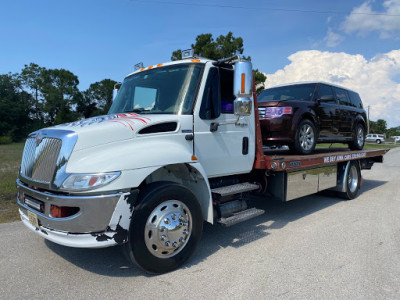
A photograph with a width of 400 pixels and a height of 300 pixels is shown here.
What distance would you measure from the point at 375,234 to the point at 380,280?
1.71m

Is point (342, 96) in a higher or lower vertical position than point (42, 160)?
higher

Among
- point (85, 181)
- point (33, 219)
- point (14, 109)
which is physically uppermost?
point (14, 109)

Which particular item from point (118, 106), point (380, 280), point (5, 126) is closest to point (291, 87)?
point (118, 106)

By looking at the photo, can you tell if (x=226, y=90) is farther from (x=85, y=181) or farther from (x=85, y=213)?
(x=85, y=213)

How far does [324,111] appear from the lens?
689cm

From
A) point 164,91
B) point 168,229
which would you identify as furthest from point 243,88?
point 168,229

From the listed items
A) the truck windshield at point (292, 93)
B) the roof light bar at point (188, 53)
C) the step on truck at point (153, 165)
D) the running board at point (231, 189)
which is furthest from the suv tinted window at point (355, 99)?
the roof light bar at point (188, 53)

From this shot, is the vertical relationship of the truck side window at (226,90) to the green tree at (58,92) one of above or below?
below

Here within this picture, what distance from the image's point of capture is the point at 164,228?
127 inches

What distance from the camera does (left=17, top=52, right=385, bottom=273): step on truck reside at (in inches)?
113

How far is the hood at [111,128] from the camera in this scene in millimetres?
3021

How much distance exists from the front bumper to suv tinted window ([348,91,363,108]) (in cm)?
747

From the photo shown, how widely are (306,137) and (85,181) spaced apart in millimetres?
4948

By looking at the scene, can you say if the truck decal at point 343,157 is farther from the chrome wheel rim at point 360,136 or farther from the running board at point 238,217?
the running board at point 238,217
